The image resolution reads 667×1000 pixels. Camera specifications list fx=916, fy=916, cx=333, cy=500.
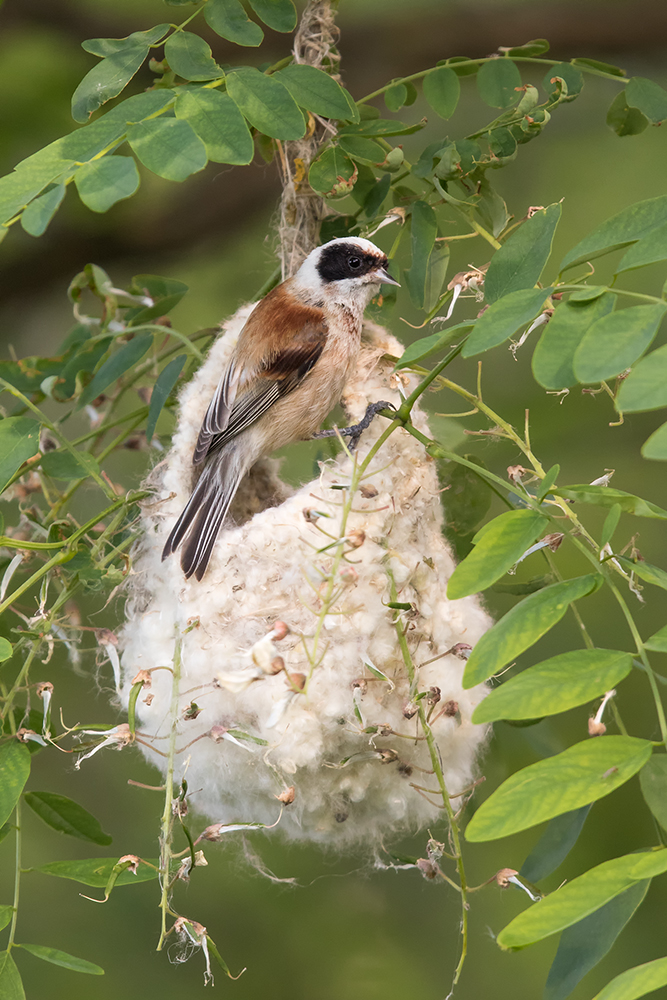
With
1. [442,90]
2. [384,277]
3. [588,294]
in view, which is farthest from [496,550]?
[442,90]

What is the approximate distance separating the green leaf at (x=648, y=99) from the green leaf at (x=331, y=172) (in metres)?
0.60

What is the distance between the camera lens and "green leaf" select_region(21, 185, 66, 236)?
4.14 feet

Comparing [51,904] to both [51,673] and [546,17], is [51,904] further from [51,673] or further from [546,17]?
[546,17]

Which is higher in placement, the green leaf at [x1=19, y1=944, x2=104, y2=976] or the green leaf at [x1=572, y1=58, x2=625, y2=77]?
the green leaf at [x1=572, y1=58, x2=625, y2=77]

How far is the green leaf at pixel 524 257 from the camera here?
1373mm

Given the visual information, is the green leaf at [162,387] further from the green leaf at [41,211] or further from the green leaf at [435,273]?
the green leaf at [41,211]

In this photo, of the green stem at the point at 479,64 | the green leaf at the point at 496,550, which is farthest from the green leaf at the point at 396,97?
A: the green leaf at the point at 496,550

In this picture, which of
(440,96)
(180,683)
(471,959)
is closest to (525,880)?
(180,683)

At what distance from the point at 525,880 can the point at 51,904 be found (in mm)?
2499

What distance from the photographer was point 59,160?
134cm

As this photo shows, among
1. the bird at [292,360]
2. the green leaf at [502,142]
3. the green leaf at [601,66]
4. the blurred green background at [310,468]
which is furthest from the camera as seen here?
the blurred green background at [310,468]

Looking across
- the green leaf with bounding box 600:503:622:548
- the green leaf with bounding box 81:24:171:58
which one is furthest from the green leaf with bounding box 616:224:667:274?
the green leaf with bounding box 81:24:171:58

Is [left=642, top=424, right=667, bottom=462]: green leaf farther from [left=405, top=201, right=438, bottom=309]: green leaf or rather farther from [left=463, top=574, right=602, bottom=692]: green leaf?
[left=405, top=201, right=438, bottom=309]: green leaf

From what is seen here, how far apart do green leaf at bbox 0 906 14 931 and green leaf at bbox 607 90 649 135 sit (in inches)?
77.6
